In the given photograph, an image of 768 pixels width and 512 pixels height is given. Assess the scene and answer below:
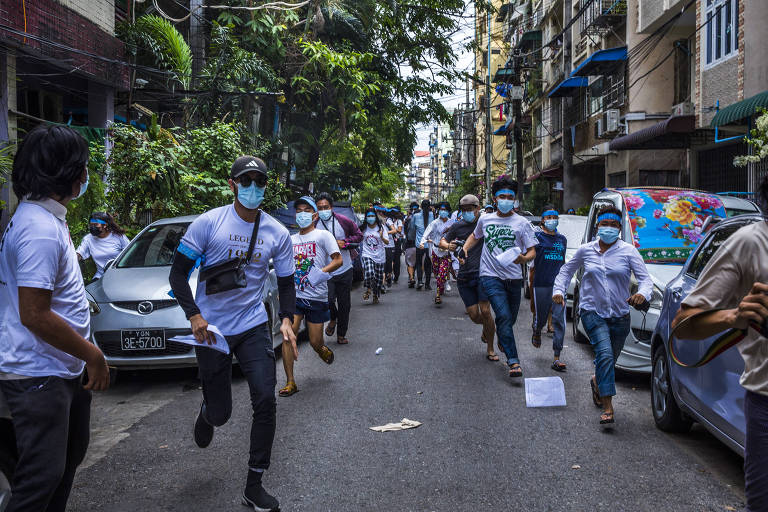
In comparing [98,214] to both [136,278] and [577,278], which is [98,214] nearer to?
[136,278]

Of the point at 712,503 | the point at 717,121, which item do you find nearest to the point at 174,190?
the point at 712,503

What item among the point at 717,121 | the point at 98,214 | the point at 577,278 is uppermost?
the point at 717,121

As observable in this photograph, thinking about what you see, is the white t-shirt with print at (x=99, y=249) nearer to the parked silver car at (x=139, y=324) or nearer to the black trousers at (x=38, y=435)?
the parked silver car at (x=139, y=324)

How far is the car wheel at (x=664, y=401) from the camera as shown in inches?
216

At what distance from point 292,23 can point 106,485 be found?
1657 centimetres

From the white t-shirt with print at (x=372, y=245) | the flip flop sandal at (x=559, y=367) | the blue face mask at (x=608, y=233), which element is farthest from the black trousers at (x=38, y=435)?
the white t-shirt with print at (x=372, y=245)

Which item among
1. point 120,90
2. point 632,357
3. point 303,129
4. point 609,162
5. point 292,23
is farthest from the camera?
point 609,162

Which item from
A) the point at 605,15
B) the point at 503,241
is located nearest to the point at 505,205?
the point at 503,241

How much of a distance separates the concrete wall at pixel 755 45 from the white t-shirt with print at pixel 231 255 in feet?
43.9

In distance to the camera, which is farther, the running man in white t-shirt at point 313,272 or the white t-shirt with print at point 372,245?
the white t-shirt with print at point 372,245

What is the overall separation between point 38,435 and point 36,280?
59 centimetres

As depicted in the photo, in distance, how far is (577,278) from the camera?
9555mm

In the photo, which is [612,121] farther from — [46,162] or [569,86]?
[46,162]

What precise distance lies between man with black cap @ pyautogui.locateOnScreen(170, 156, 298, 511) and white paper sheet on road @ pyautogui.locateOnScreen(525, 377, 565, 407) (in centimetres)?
274
